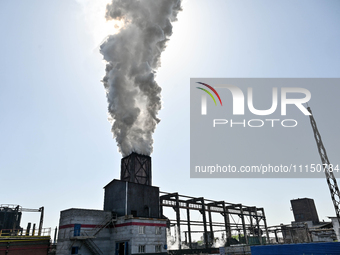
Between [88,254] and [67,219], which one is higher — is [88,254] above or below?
below

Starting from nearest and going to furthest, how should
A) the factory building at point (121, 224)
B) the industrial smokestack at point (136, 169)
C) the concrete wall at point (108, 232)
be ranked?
the concrete wall at point (108, 232) → the factory building at point (121, 224) → the industrial smokestack at point (136, 169)

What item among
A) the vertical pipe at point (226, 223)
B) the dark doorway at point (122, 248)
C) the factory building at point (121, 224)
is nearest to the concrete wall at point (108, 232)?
the factory building at point (121, 224)

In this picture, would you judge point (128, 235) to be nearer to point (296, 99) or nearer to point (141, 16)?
point (296, 99)

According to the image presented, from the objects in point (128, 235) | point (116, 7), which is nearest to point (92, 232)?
point (128, 235)

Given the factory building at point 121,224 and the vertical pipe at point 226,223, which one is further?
the vertical pipe at point 226,223

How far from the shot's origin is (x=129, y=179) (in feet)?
101

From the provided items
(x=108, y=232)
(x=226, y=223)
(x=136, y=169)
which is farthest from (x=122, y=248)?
(x=226, y=223)

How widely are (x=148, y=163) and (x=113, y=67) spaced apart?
13694 millimetres

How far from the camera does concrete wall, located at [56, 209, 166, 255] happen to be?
25250mm

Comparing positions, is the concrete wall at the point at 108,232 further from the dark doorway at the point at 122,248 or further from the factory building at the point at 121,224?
the dark doorway at the point at 122,248

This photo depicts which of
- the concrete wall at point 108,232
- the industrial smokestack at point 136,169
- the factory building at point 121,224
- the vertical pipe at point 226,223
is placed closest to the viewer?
the concrete wall at point 108,232

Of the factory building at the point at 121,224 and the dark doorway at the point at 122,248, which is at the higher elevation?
the factory building at the point at 121,224

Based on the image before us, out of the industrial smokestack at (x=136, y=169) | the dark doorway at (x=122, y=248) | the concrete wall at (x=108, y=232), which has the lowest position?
the dark doorway at (x=122, y=248)

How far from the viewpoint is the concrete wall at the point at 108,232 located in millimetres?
25250
